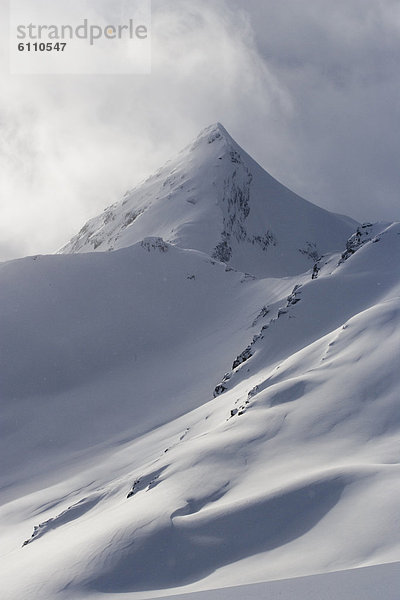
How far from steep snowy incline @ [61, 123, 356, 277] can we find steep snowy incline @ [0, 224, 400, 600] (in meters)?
67.5

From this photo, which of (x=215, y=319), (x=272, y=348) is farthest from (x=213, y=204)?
(x=272, y=348)

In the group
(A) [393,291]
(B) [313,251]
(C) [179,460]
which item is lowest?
(C) [179,460]

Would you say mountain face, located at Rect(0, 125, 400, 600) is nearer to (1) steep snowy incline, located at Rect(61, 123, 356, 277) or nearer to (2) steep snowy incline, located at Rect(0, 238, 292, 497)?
(2) steep snowy incline, located at Rect(0, 238, 292, 497)

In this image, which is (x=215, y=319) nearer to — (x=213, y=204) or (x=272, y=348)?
(x=272, y=348)

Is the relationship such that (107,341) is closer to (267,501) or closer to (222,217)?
(267,501)

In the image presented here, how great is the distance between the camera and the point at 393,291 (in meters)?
29.3

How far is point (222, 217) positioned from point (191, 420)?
7446cm

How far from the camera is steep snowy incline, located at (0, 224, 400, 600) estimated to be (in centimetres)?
803

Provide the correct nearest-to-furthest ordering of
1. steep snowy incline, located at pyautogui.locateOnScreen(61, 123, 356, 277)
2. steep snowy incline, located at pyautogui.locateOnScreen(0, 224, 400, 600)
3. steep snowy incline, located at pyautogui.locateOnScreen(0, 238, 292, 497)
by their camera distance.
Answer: steep snowy incline, located at pyautogui.locateOnScreen(0, 224, 400, 600) < steep snowy incline, located at pyautogui.locateOnScreen(0, 238, 292, 497) < steep snowy incline, located at pyautogui.locateOnScreen(61, 123, 356, 277)

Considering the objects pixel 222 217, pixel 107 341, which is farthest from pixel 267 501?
pixel 222 217

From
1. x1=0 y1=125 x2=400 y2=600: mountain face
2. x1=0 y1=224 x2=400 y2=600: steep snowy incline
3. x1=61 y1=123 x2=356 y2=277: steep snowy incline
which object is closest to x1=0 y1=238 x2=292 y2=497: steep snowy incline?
x1=0 y1=125 x2=400 y2=600: mountain face

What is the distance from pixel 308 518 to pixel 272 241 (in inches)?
4334

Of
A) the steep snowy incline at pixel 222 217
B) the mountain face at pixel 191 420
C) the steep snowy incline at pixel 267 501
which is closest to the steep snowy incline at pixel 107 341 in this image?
the mountain face at pixel 191 420

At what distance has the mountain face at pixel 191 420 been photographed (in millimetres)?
8555
